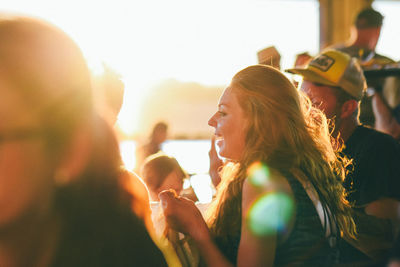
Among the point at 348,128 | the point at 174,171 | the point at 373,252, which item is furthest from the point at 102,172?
the point at 174,171

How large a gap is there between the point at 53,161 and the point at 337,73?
5.97ft

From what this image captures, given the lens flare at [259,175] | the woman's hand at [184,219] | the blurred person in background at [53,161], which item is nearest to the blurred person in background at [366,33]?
the lens flare at [259,175]

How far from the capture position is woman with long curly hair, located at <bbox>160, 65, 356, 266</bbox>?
122 centimetres

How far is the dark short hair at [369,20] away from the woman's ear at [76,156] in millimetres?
3461

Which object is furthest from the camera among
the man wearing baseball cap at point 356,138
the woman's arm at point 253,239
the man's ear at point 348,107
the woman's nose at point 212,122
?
the man's ear at point 348,107

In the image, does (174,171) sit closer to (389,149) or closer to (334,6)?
(389,149)

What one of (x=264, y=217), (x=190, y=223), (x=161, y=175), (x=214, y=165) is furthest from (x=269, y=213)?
(x=161, y=175)

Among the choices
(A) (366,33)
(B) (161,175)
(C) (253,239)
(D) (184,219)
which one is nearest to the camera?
(C) (253,239)

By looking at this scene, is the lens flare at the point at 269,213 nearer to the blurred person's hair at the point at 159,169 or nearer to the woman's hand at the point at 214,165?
the woman's hand at the point at 214,165

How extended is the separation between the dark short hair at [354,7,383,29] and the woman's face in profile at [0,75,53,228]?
3509mm

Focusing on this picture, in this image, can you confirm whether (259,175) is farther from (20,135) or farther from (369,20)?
(369,20)

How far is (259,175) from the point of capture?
1.26 m

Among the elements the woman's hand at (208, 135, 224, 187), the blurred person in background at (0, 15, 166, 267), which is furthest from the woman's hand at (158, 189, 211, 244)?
the woman's hand at (208, 135, 224, 187)

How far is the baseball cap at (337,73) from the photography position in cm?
210
